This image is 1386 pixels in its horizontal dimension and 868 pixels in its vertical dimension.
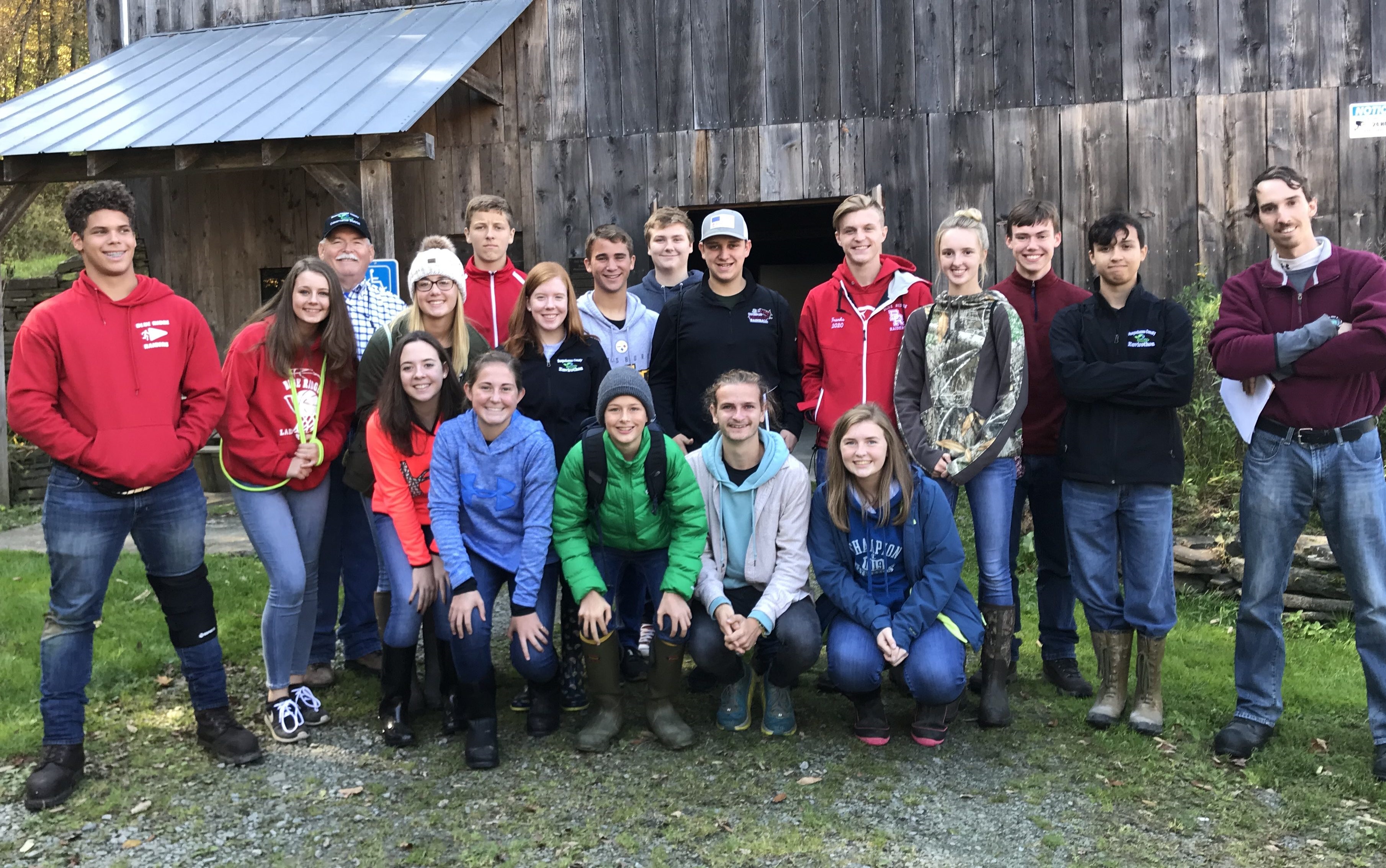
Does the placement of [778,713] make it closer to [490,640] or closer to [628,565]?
[628,565]

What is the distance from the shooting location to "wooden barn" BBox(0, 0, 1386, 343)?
788 cm

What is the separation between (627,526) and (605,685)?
598 mm

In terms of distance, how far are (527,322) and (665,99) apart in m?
4.94

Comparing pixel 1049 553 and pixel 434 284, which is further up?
pixel 434 284

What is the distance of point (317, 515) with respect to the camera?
4438 millimetres

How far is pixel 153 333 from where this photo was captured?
3818 millimetres

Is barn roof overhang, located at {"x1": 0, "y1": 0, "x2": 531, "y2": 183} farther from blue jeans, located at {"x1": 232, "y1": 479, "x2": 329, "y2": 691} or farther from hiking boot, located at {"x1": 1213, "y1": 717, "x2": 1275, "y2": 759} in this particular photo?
hiking boot, located at {"x1": 1213, "y1": 717, "x2": 1275, "y2": 759}

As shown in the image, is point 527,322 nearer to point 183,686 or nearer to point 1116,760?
point 183,686

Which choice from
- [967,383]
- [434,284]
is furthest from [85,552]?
[967,383]

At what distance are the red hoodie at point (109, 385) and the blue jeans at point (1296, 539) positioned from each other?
3722mm

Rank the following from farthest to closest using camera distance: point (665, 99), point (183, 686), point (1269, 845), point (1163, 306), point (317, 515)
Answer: point (665, 99), point (183, 686), point (317, 515), point (1163, 306), point (1269, 845)

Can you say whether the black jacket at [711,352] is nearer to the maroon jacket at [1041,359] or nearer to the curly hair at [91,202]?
the maroon jacket at [1041,359]

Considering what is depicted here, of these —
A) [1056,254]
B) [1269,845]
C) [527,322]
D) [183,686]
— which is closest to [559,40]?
[1056,254]

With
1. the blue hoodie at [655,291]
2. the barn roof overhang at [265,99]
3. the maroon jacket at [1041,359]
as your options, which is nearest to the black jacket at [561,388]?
the blue hoodie at [655,291]
